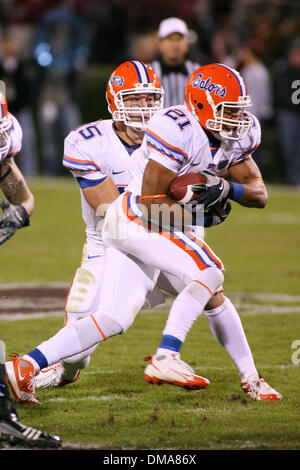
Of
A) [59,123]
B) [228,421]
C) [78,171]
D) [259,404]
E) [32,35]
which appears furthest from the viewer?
[32,35]

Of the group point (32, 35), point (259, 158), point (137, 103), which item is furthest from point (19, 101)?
point (137, 103)

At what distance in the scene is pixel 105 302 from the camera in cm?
359

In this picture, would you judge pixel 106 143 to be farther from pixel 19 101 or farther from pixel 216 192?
pixel 19 101

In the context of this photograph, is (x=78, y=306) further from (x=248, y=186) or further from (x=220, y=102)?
(x=220, y=102)

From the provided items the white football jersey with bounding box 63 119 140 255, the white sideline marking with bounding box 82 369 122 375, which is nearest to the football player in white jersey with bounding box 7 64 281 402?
the white football jersey with bounding box 63 119 140 255

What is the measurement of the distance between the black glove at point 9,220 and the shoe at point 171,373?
0.74 meters

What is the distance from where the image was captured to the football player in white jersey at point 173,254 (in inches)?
139

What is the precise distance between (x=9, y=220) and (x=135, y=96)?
114 centimetres

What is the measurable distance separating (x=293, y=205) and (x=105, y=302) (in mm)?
7416

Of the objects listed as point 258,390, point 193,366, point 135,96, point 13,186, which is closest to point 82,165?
point 135,96

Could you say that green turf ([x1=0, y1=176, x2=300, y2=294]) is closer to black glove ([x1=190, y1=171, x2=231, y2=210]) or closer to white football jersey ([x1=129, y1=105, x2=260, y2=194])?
white football jersey ([x1=129, y1=105, x2=260, y2=194])

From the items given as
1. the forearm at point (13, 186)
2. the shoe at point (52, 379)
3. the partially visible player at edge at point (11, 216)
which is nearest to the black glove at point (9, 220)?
the partially visible player at edge at point (11, 216)

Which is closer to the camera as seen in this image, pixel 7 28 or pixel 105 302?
pixel 105 302

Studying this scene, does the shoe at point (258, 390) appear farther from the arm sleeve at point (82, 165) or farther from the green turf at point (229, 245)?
the green turf at point (229, 245)
